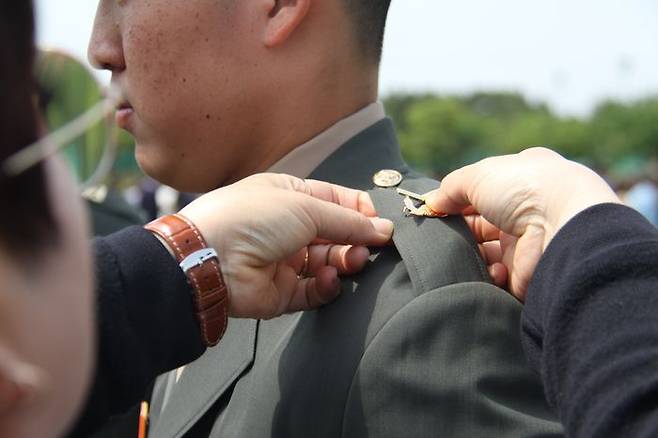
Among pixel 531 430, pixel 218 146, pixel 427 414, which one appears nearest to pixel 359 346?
pixel 427 414

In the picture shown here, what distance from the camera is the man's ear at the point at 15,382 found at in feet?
2.52

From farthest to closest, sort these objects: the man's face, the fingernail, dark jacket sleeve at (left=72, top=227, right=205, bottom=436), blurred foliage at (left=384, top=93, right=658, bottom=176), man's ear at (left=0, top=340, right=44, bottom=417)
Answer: blurred foliage at (left=384, top=93, right=658, bottom=176), the man's face, the fingernail, dark jacket sleeve at (left=72, top=227, right=205, bottom=436), man's ear at (left=0, top=340, right=44, bottom=417)

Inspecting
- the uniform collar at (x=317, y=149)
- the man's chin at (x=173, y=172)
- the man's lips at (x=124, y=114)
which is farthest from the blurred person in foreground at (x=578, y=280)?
the man's lips at (x=124, y=114)

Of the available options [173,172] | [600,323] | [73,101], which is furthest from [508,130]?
[73,101]

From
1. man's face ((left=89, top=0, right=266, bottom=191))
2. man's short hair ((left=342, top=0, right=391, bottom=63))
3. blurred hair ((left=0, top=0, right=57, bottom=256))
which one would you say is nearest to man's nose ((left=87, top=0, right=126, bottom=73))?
man's face ((left=89, top=0, right=266, bottom=191))

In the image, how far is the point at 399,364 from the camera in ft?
5.17

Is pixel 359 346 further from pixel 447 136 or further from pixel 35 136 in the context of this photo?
pixel 447 136

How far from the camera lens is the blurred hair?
2.56ft

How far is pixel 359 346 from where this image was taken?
5.38ft

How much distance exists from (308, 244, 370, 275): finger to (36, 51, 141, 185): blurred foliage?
0.81 metres

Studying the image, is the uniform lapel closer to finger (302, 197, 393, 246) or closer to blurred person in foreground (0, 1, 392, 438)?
blurred person in foreground (0, 1, 392, 438)

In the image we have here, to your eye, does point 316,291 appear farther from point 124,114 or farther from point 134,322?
point 124,114

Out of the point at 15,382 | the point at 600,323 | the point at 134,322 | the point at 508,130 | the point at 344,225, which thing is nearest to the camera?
the point at 15,382

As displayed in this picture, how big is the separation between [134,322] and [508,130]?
242 ft
